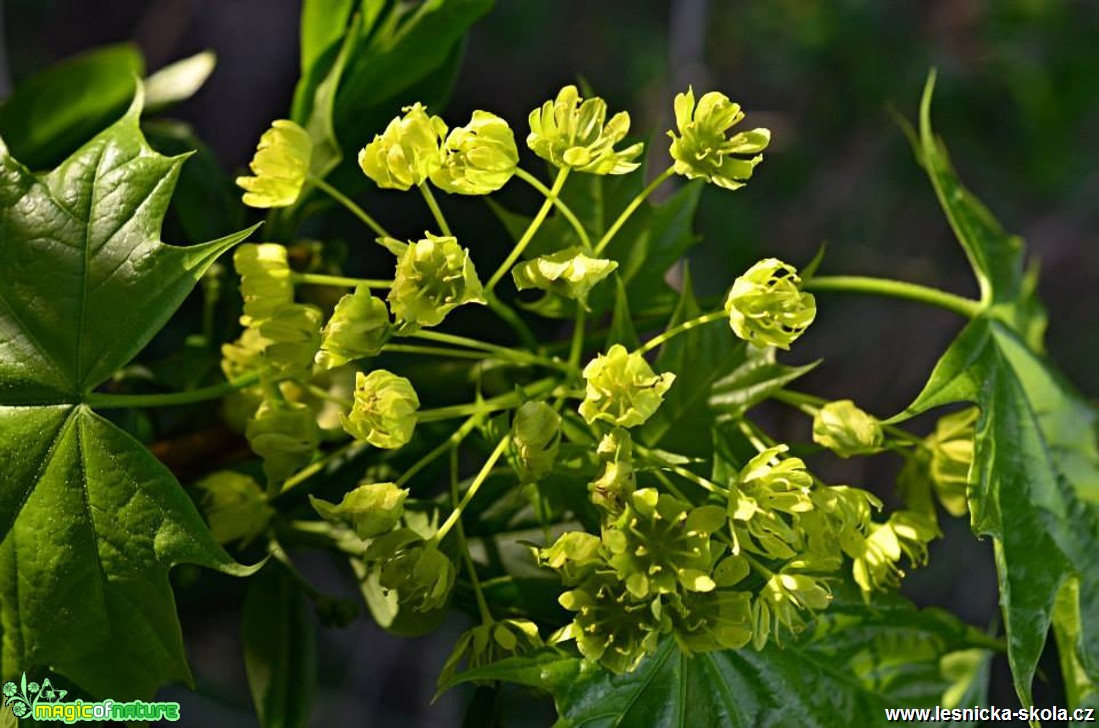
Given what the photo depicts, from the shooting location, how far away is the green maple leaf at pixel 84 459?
51 cm

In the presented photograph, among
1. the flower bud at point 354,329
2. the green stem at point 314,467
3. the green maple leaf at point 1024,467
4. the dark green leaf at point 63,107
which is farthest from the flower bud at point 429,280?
the dark green leaf at point 63,107

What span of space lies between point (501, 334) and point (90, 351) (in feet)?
1.57

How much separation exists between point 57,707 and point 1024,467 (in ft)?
1.82

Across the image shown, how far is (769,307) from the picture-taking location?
1.72ft

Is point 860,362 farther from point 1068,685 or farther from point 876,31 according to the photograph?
point 1068,685

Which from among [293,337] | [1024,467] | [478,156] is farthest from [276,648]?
[1024,467]

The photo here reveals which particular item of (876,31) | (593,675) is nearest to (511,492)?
(593,675)

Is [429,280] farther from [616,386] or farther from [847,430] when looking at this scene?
[847,430]

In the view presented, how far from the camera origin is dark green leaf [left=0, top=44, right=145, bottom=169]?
0.75 metres

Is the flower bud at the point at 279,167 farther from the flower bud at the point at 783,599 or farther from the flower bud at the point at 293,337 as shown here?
the flower bud at the point at 783,599

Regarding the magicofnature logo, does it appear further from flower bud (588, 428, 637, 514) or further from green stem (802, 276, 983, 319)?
green stem (802, 276, 983, 319)

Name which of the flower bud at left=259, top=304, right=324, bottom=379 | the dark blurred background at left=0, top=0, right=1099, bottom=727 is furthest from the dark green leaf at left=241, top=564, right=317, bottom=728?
the dark blurred background at left=0, top=0, right=1099, bottom=727

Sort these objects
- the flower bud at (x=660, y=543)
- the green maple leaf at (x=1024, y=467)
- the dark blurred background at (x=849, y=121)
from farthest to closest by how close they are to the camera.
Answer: the dark blurred background at (x=849, y=121)
the green maple leaf at (x=1024, y=467)
the flower bud at (x=660, y=543)

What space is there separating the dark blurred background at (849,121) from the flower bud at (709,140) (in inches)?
50.6
